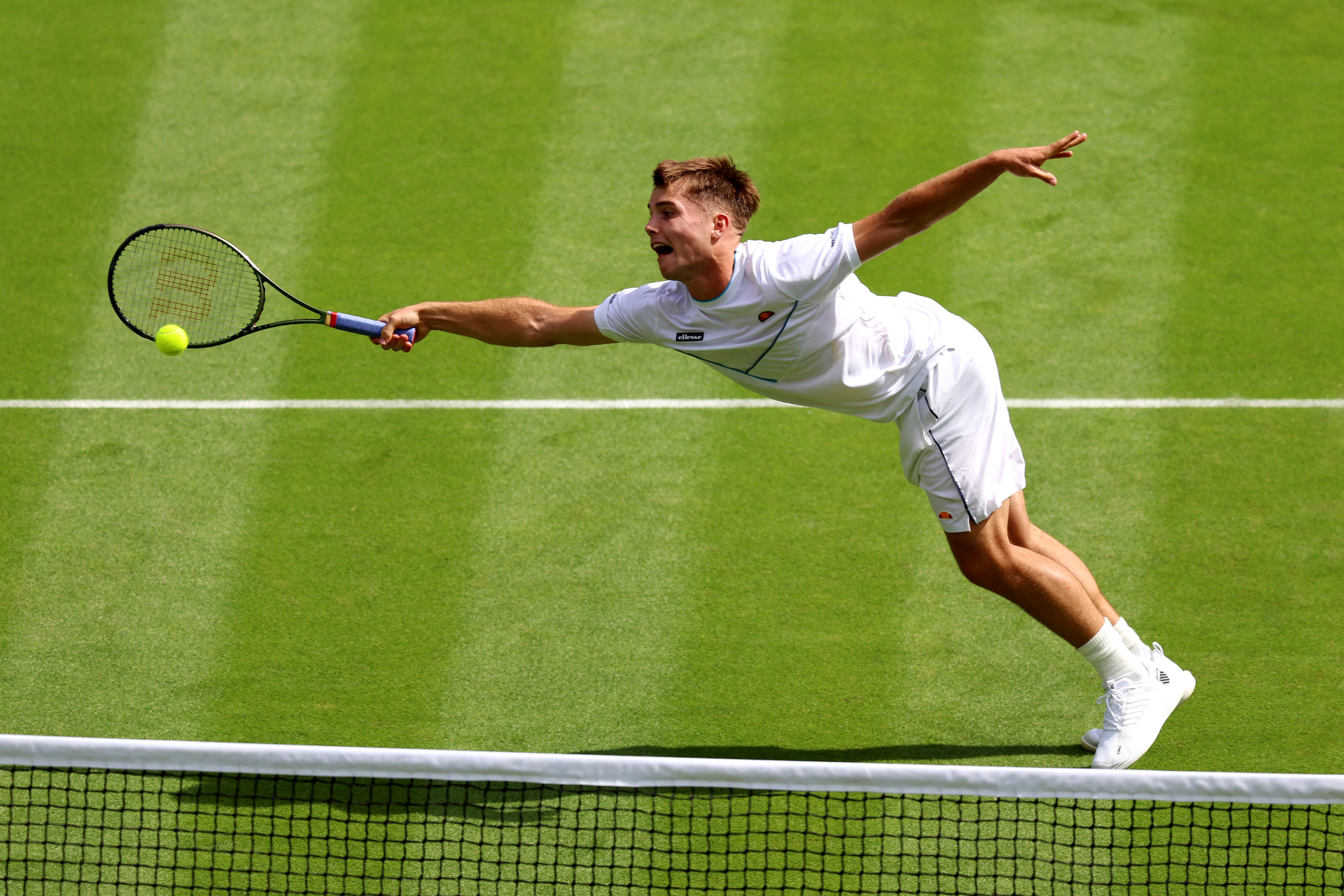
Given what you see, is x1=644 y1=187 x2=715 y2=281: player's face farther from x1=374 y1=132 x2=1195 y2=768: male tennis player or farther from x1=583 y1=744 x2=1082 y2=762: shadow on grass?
x1=583 y1=744 x2=1082 y2=762: shadow on grass

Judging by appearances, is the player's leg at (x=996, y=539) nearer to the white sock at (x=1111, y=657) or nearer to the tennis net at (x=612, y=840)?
the white sock at (x=1111, y=657)

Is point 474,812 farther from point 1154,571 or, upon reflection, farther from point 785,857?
point 1154,571

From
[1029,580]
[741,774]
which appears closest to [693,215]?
[1029,580]

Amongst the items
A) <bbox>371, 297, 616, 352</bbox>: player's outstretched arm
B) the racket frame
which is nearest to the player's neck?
→ <bbox>371, 297, 616, 352</bbox>: player's outstretched arm

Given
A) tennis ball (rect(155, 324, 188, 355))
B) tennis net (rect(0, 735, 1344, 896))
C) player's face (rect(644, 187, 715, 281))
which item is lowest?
tennis net (rect(0, 735, 1344, 896))

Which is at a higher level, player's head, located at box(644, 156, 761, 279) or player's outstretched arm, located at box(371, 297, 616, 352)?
player's head, located at box(644, 156, 761, 279)

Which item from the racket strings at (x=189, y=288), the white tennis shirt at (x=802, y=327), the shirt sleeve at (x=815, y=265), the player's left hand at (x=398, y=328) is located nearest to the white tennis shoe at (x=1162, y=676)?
the white tennis shirt at (x=802, y=327)

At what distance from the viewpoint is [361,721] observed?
252 inches

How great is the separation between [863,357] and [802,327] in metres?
0.32

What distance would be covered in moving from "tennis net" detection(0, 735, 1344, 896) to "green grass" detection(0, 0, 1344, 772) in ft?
1.21

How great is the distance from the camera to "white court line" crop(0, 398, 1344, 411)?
26.7ft

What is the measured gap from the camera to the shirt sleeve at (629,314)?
590 centimetres

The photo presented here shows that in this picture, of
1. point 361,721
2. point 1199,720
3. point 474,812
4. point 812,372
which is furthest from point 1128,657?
point 361,721

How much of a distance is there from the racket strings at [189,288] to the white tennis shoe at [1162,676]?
4.03 m
